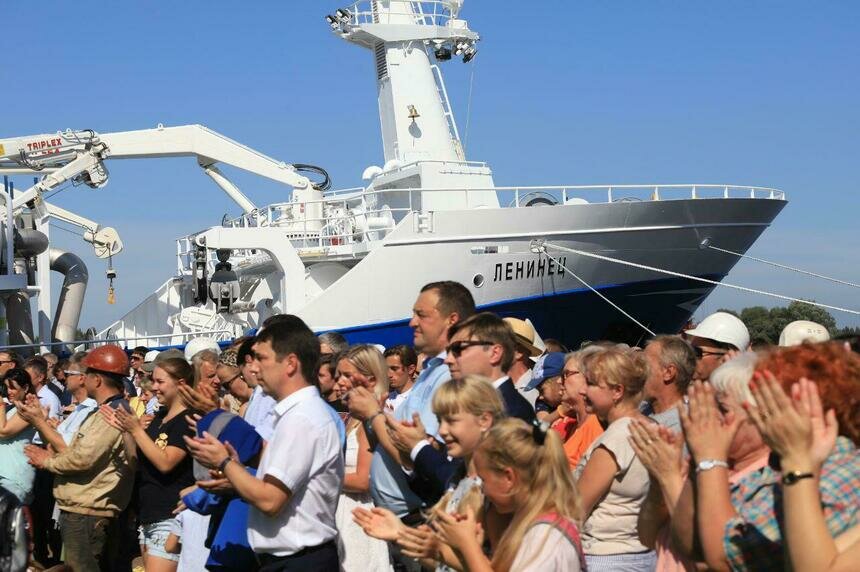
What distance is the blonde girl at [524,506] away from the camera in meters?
3.72

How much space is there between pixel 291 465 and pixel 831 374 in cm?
249

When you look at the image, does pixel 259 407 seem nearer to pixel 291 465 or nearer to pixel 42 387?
pixel 291 465

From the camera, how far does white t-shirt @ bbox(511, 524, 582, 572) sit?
3.69 m

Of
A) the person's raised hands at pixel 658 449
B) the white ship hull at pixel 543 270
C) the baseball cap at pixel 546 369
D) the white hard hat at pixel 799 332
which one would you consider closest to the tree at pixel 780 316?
the white ship hull at pixel 543 270

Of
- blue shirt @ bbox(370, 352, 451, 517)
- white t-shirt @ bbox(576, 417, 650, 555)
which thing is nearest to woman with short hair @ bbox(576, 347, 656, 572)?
white t-shirt @ bbox(576, 417, 650, 555)

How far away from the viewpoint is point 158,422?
666cm

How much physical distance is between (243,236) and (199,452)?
16.0 metres

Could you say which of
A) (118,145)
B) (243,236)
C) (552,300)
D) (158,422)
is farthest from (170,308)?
(158,422)

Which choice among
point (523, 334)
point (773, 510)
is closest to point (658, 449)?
point (773, 510)

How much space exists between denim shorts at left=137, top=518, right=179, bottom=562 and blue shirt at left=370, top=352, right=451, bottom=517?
1615 millimetres

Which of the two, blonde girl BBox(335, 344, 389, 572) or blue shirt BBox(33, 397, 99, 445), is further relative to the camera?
blue shirt BBox(33, 397, 99, 445)

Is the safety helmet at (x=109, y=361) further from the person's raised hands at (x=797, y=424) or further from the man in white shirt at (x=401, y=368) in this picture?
the person's raised hands at (x=797, y=424)

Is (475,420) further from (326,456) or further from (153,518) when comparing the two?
(153,518)

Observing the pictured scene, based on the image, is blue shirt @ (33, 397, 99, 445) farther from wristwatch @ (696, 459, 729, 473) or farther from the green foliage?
the green foliage
